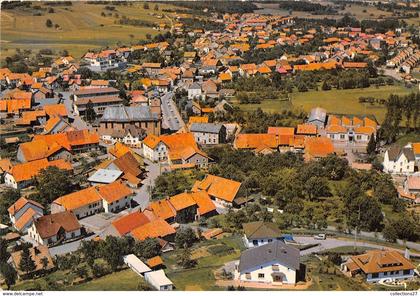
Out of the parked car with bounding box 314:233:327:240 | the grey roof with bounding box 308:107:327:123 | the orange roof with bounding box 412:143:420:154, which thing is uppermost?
the grey roof with bounding box 308:107:327:123

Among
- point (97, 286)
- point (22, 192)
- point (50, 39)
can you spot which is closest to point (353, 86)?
point (22, 192)

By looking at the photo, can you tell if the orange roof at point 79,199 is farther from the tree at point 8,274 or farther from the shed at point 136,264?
the shed at point 136,264

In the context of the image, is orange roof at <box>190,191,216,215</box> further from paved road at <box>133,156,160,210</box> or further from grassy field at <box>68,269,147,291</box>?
grassy field at <box>68,269,147,291</box>

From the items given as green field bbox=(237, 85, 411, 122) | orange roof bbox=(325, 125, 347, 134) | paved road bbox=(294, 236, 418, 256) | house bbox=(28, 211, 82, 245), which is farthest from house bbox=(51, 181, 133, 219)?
green field bbox=(237, 85, 411, 122)

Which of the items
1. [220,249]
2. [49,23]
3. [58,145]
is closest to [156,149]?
[58,145]

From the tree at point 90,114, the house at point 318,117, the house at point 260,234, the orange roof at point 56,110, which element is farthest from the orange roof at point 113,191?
the house at point 318,117

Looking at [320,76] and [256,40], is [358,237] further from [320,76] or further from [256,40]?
[256,40]

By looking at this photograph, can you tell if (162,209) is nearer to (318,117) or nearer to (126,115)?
(126,115)
